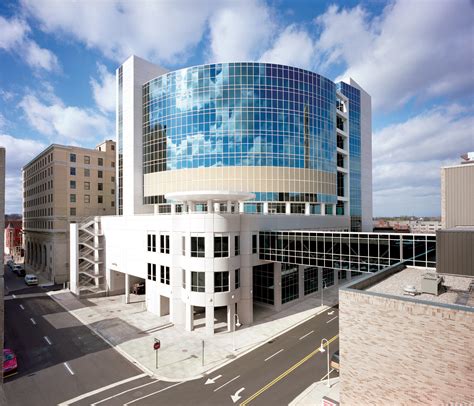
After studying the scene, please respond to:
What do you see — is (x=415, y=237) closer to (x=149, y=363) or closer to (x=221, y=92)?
(x=149, y=363)

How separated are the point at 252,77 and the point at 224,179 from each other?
19.6 meters

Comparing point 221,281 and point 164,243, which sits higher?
point 164,243

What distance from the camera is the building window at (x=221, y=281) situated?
108 ft

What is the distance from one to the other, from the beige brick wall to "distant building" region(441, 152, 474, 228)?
18.2 meters

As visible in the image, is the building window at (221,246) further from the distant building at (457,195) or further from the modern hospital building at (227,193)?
the distant building at (457,195)

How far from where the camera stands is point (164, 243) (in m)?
37.6

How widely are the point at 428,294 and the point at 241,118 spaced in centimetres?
4180

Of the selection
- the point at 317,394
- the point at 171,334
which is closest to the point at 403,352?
the point at 317,394

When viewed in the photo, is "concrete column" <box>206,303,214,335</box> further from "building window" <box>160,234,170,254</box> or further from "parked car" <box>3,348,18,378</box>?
"parked car" <box>3,348,18,378</box>

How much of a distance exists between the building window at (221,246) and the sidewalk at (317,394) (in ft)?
52.6

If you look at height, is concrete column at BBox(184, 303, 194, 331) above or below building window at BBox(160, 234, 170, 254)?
below

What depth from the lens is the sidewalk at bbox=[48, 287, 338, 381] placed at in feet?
83.8

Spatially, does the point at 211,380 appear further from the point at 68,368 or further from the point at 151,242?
the point at 151,242

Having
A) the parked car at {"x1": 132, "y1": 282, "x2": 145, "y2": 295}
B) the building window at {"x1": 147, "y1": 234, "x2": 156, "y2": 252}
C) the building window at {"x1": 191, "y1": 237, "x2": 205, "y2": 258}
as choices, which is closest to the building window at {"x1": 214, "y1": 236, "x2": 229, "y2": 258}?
the building window at {"x1": 191, "y1": 237, "x2": 205, "y2": 258}
